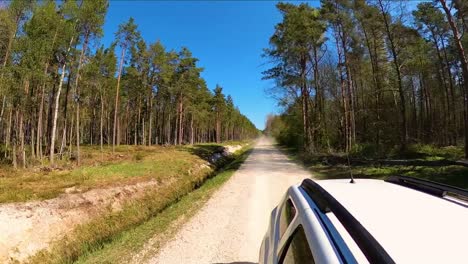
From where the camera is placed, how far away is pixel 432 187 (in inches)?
111

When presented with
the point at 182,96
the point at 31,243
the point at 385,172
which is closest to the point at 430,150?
the point at 385,172

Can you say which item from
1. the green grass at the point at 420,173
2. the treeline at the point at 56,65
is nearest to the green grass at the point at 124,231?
the green grass at the point at 420,173

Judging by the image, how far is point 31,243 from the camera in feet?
30.3

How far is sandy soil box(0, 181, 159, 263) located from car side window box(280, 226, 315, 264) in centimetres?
863

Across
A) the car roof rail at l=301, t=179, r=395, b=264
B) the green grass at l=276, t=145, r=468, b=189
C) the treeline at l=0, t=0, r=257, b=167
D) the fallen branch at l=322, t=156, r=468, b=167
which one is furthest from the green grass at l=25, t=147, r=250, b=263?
the treeline at l=0, t=0, r=257, b=167

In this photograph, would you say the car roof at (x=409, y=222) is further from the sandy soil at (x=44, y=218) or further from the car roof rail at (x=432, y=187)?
the sandy soil at (x=44, y=218)

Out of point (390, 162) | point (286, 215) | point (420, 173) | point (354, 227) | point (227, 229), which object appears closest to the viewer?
point (354, 227)

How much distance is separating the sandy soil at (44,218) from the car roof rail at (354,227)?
8.89m

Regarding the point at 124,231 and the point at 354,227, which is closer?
the point at 354,227

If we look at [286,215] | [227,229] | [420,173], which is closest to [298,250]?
[286,215]

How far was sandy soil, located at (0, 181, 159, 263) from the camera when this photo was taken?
8953mm

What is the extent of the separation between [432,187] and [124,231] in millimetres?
9723

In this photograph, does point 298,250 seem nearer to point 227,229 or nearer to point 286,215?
point 286,215

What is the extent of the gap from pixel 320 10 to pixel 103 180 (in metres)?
21.9
